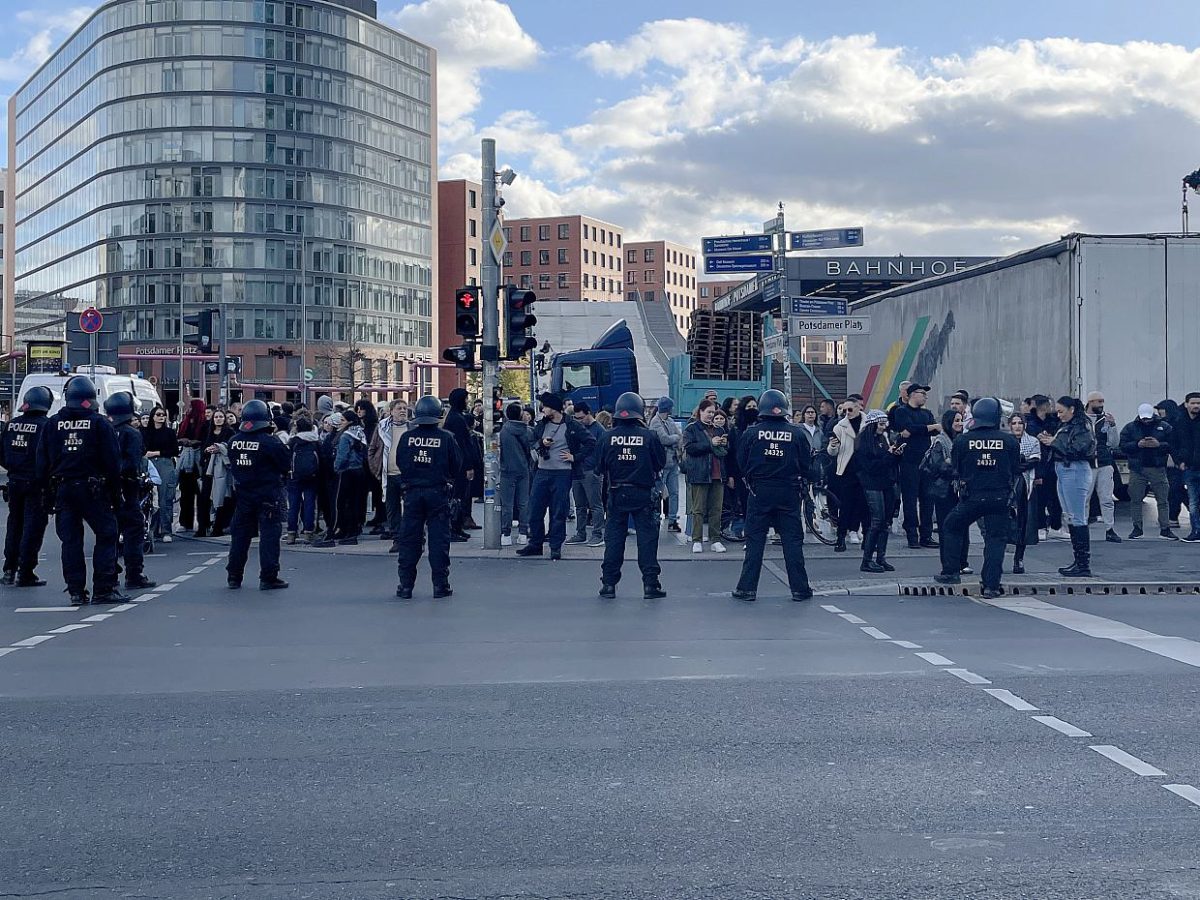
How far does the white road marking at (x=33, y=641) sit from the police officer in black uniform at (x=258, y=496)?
321 centimetres

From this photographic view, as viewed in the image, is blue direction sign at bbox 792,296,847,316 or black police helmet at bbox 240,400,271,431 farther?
blue direction sign at bbox 792,296,847,316

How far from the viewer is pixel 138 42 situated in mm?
87000

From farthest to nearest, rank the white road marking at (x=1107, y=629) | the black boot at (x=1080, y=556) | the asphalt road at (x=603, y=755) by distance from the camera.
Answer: the black boot at (x=1080, y=556), the white road marking at (x=1107, y=629), the asphalt road at (x=603, y=755)

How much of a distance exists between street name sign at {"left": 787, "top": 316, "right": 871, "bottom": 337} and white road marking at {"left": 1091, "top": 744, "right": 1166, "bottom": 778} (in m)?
14.1

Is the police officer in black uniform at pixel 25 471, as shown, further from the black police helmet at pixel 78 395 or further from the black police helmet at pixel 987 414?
the black police helmet at pixel 987 414

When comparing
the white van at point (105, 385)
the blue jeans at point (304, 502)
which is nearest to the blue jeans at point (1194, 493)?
the blue jeans at point (304, 502)

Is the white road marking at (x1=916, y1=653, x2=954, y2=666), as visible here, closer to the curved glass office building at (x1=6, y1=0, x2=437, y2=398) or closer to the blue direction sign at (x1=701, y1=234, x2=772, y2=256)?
the blue direction sign at (x1=701, y1=234, x2=772, y2=256)

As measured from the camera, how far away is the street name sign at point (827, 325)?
20369 millimetres

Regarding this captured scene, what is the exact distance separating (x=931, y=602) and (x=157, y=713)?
7.43 m

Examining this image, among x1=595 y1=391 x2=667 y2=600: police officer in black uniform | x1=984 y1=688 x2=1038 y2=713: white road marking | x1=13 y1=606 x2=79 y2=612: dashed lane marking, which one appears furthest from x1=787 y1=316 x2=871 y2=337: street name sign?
x1=984 y1=688 x2=1038 y2=713: white road marking

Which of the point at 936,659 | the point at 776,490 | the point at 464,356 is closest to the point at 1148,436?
the point at 776,490

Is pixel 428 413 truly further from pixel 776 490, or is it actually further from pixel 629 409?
pixel 776 490

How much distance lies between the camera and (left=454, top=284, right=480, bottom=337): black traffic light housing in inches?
687

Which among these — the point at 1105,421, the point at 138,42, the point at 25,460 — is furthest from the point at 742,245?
the point at 138,42
